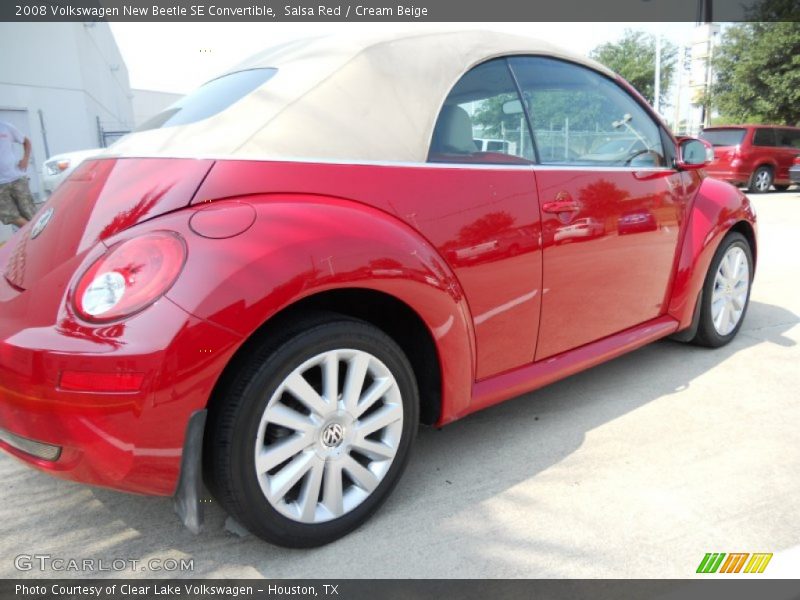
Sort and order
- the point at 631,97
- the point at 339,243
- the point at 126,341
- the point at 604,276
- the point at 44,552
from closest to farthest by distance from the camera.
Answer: the point at 126,341, the point at 339,243, the point at 44,552, the point at 604,276, the point at 631,97

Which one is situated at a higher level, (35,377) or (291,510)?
(35,377)

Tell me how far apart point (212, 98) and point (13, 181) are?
5242 millimetres

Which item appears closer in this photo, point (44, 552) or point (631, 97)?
point (44, 552)

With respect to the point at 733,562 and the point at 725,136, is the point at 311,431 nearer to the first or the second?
the point at 733,562

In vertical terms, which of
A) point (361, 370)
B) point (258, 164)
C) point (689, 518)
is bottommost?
point (689, 518)

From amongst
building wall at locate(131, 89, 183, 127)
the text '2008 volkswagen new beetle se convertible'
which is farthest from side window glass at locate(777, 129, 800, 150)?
building wall at locate(131, 89, 183, 127)

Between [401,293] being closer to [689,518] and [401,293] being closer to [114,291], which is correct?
[114,291]

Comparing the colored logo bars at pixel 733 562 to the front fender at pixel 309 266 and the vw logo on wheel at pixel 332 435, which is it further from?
the vw logo on wheel at pixel 332 435

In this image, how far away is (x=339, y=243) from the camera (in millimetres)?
1834

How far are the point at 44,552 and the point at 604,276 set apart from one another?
7.90 ft

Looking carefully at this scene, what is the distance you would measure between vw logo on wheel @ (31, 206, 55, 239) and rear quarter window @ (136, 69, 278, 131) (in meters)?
0.49

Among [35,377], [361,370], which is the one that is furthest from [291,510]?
[35,377]

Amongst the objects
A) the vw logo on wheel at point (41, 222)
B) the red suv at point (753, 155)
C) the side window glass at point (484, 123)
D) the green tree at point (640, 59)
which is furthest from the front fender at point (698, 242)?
the green tree at point (640, 59)

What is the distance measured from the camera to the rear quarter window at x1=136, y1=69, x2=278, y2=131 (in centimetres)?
218
